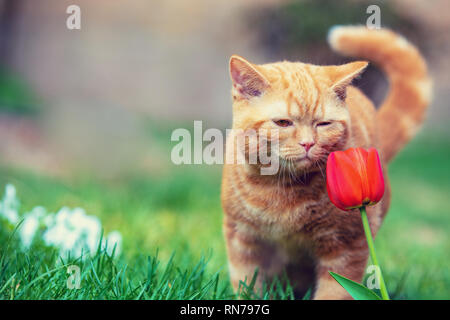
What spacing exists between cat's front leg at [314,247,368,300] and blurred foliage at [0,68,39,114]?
3.14m

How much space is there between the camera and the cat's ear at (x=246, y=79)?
1.02 metres

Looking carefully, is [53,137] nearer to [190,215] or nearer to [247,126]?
[190,215]

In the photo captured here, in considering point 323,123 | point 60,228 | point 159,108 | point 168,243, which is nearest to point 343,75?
point 323,123

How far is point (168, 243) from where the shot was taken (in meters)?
1.88

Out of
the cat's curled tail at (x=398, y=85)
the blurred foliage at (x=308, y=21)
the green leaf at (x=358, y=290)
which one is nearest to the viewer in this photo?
the green leaf at (x=358, y=290)

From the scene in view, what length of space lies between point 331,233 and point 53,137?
108 inches

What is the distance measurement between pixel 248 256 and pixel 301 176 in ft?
0.93

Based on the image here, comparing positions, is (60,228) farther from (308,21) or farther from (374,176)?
(308,21)

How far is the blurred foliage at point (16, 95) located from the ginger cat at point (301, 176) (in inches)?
116

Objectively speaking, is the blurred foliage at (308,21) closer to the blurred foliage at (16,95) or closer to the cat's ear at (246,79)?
the cat's ear at (246,79)

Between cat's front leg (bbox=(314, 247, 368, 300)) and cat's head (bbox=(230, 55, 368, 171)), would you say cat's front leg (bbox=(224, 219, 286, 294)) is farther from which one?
cat's head (bbox=(230, 55, 368, 171))

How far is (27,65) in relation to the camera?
3734 millimetres

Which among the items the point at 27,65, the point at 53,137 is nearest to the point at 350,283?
the point at 53,137

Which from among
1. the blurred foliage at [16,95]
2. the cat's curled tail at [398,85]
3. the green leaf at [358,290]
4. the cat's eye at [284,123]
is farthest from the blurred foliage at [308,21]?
the blurred foliage at [16,95]
